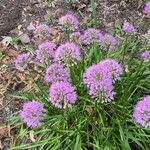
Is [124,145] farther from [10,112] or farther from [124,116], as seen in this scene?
[10,112]

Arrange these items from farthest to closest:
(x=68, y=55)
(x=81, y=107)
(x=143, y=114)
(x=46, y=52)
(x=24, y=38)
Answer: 1. (x=24, y=38)
2. (x=81, y=107)
3. (x=46, y=52)
4. (x=68, y=55)
5. (x=143, y=114)

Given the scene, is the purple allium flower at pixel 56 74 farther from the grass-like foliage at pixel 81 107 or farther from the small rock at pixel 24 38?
the small rock at pixel 24 38

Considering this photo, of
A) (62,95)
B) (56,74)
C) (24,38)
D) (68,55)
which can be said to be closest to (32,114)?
(62,95)

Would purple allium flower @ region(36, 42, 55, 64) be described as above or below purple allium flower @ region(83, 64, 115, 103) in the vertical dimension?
below

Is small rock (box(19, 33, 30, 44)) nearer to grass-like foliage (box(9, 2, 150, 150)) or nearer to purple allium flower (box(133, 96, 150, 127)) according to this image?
grass-like foliage (box(9, 2, 150, 150))

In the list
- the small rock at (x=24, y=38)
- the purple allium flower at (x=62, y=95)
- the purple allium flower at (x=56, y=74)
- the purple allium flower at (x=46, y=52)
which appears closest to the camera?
the purple allium flower at (x=62, y=95)

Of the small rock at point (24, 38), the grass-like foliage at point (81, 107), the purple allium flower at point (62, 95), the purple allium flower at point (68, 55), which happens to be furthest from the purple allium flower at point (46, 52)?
the small rock at point (24, 38)

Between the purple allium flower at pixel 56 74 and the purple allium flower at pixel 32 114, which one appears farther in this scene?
the purple allium flower at pixel 56 74

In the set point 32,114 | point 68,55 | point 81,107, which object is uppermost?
point 68,55

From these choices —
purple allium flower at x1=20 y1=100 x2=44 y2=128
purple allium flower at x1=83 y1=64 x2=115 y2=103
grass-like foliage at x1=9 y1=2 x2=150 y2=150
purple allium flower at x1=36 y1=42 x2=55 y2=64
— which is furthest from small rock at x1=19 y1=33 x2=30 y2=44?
purple allium flower at x1=83 y1=64 x2=115 y2=103

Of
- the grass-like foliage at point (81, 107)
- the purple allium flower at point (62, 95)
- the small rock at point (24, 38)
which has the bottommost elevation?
the small rock at point (24, 38)

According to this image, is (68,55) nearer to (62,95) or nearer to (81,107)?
(62,95)
